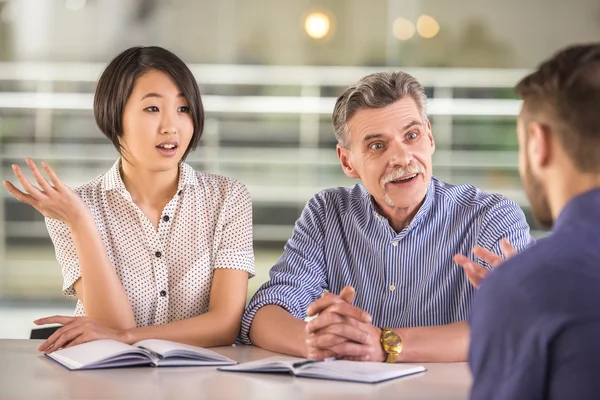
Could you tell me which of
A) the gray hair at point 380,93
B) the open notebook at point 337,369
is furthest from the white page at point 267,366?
the gray hair at point 380,93

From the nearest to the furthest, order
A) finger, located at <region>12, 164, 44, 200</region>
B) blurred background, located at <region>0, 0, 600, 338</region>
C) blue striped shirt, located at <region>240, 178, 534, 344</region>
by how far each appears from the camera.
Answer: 1. finger, located at <region>12, 164, 44, 200</region>
2. blue striped shirt, located at <region>240, 178, 534, 344</region>
3. blurred background, located at <region>0, 0, 600, 338</region>

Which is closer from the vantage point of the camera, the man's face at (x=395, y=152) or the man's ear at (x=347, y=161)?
the man's face at (x=395, y=152)

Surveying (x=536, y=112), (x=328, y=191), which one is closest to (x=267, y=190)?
(x=328, y=191)

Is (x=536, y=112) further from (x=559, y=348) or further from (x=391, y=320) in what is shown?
(x=391, y=320)

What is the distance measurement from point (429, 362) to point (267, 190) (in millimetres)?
3364

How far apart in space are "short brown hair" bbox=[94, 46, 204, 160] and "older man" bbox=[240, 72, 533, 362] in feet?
1.45

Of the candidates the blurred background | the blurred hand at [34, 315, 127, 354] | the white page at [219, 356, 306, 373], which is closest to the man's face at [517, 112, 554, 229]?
the white page at [219, 356, 306, 373]

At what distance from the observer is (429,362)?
6.61 ft

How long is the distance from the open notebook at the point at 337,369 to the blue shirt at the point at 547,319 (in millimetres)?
553

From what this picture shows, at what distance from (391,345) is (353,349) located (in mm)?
91

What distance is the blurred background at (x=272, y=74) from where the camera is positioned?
5.20 meters

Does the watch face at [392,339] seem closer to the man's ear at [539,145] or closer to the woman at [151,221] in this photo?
the woman at [151,221]

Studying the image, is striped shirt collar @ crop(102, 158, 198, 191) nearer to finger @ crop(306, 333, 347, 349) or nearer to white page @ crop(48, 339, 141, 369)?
white page @ crop(48, 339, 141, 369)

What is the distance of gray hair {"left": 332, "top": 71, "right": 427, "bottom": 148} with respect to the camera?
2461mm
